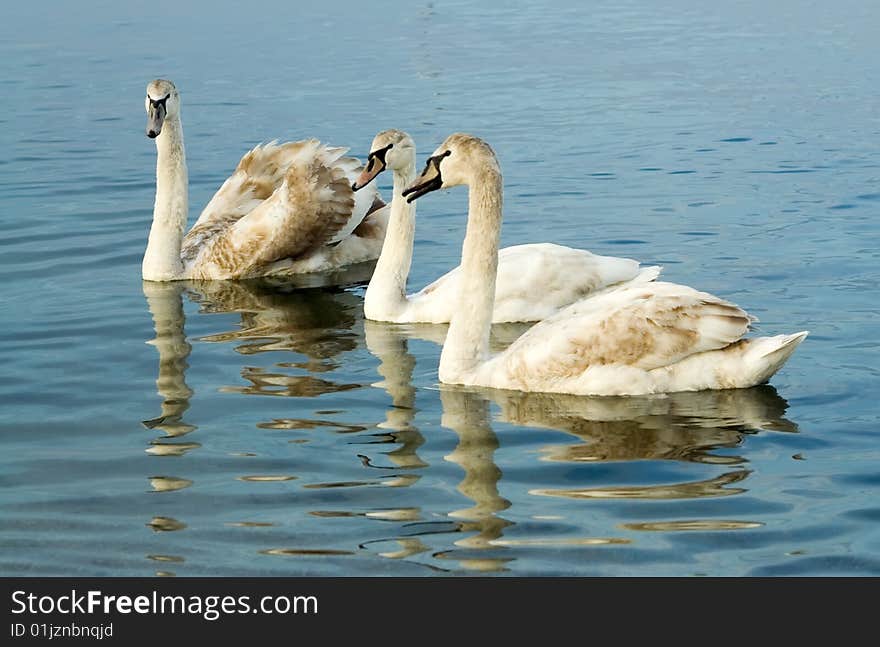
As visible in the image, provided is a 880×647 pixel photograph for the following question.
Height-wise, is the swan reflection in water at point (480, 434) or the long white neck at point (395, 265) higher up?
the long white neck at point (395, 265)

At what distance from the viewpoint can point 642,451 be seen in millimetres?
8914

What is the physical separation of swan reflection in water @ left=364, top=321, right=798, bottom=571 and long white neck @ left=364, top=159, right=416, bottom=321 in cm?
159

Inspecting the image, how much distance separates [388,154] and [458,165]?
2.47 m

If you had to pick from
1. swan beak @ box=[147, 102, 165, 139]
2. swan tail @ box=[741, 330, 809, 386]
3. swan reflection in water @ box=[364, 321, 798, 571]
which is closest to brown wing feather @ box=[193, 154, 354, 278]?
swan beak @ box=[147, 102, 165, 139]

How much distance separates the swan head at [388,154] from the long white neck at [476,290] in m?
2.45

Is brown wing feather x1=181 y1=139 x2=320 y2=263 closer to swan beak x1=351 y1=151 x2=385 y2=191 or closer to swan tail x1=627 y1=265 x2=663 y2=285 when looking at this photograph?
swan beak x1=351 y1=151 x2=385 y2=191

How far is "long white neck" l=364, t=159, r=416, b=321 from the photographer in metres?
12.6

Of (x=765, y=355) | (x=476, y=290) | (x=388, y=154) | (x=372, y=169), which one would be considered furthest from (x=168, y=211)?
(x=765, y=355)

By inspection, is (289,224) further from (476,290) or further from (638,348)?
(638,348)

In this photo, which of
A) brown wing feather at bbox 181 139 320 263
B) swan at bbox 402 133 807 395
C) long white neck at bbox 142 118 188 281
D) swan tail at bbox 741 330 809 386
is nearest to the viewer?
swan tail at bbox 741 330 809 386

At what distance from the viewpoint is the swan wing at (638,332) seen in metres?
9.66

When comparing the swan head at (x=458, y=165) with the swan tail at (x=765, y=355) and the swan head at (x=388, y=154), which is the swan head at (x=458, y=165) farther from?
the swan head at (x=388, y=154)

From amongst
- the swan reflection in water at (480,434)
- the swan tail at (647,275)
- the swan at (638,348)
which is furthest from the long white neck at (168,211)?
the swan at (638,348)

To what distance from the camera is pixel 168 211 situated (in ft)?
48.5
